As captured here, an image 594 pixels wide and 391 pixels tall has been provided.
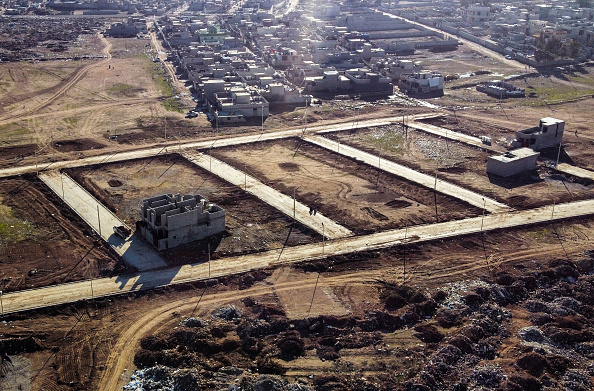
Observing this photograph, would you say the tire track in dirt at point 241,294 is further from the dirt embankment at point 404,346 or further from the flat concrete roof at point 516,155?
the flat concrete roof at point 516,155

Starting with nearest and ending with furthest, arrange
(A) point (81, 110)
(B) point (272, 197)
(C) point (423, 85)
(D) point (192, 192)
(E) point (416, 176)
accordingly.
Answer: (B) point (272, 197) → (D) point (192, 192) → (E) point (416, 176) → (A) point (81, 110) → (C) point (423, 85)

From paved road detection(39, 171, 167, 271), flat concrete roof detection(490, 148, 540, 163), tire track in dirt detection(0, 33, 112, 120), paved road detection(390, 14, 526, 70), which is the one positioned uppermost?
flat concrete roof detection(490, 148, 540, 163)

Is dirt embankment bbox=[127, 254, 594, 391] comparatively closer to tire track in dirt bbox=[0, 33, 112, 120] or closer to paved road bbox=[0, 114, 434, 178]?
paved road bbox=[0, 114, 434, 178]

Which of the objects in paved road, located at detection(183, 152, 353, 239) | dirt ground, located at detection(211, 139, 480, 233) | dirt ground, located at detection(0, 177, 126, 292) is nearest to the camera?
dirt ground, located at detection(0, 177, 126, 292)

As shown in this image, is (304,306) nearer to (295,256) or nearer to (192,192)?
(295,256)

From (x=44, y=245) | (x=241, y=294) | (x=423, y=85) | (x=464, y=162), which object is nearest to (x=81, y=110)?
(x=44, y=245)

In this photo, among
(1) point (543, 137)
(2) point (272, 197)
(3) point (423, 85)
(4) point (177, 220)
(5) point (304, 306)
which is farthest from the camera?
(3) point (423, 85)

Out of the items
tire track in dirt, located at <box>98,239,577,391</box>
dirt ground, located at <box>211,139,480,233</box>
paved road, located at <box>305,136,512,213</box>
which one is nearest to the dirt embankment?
tire track in dirt, located at <box>98,239,577,391</box>

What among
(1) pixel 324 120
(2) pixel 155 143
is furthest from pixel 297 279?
(1) pixel 324 120
